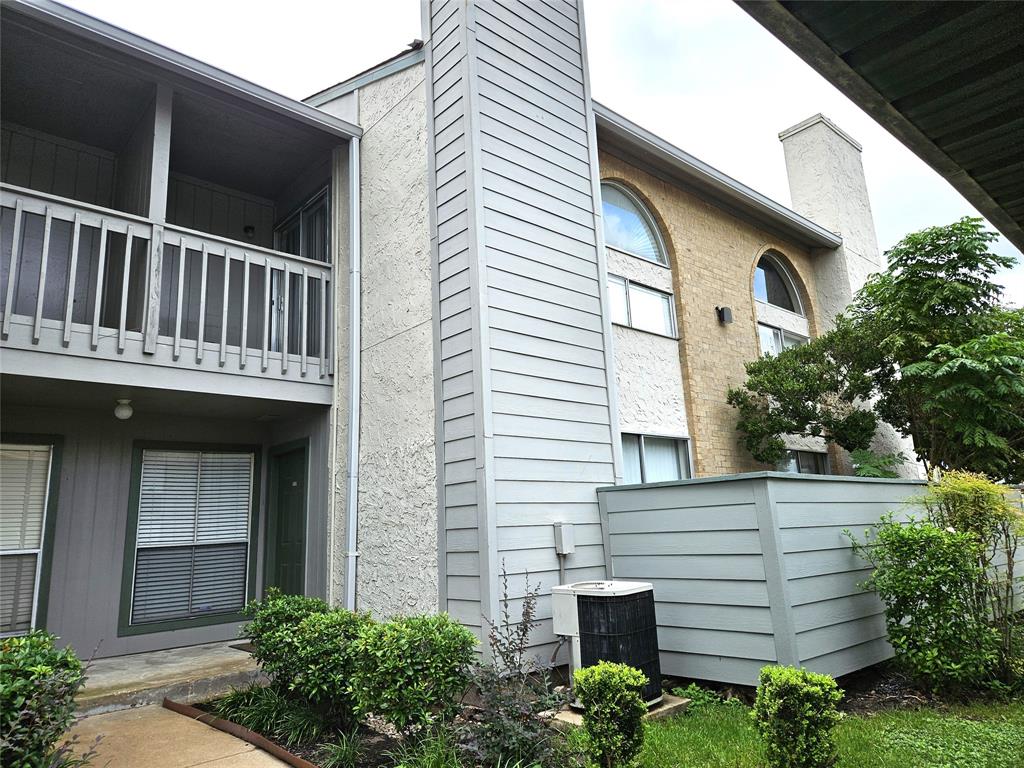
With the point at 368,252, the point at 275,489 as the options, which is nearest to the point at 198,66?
the point at 368,252

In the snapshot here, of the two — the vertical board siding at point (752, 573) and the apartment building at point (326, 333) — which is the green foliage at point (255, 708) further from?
the vertical board siding at point (752, 573)

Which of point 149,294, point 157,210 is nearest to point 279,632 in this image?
point 149,294

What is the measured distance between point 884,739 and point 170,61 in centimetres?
790

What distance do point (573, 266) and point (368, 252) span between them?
231cm

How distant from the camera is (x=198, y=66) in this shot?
625 centimetres

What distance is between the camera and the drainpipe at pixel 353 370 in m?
6.50

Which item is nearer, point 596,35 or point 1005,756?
point 1005,756

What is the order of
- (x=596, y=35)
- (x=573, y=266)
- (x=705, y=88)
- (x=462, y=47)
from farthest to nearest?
(x=705, y=88), (x=596, y=35), (x=573, y=266), (x=462, y=47)

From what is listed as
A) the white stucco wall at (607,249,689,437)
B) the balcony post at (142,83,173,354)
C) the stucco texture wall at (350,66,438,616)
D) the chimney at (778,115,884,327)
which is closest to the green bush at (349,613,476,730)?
the stucco texture wall at (350,66,438,616)

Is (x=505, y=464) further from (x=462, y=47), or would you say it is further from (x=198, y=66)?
(x=198, y=66)

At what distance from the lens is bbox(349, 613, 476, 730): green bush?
377 cm

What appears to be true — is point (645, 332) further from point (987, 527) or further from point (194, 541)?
point (194, 541)

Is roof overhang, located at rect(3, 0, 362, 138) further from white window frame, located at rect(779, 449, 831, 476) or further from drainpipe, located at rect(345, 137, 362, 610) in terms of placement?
white window frame, located at rect(779, 449, 831, 476)

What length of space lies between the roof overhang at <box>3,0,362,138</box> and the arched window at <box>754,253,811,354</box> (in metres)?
7.06
